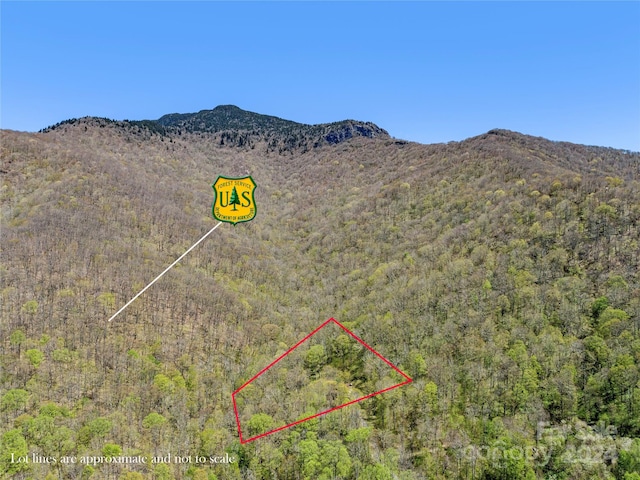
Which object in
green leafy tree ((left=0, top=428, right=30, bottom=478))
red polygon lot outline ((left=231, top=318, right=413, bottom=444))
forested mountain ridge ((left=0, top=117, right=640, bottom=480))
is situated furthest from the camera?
red polygon lot outline ((left=231, top=318, right=413, bottom=444))

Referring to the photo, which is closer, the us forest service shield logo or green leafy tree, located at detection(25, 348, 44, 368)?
the us forest service shield logo

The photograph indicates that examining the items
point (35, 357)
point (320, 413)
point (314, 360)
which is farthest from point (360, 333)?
point (35, 357)

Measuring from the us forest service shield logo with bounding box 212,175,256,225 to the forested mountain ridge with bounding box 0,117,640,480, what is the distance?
142ft

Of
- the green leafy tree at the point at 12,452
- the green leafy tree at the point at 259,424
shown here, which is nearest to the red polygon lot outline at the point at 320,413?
the green leafy tree at the point at 259,424

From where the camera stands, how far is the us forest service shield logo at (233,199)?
6216 centimetres

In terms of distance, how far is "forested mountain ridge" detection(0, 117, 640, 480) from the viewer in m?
73.4

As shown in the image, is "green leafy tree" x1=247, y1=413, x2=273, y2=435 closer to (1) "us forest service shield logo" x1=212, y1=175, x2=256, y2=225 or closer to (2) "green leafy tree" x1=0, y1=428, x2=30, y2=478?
(2) "green leafy tree" x1=0, y1=428, x2=30, y2=478

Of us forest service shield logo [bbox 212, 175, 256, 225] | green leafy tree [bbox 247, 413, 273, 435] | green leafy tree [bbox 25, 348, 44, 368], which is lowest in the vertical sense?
green leafy tree [bbox 247, 413, 273, 435]

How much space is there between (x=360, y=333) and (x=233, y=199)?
62573 mm

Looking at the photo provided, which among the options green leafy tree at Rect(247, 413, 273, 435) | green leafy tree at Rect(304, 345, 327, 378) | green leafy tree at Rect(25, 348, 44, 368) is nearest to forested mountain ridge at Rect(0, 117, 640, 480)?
green leafy tree at Rect(25, 348, 44, 368)

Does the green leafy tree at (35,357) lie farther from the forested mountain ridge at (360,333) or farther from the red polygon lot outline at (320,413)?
the red polygon lot outline at (320,413)

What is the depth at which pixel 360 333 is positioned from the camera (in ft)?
365

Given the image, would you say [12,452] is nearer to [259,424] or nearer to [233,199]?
[259,424]

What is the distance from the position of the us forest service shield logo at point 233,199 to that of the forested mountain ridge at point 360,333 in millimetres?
43332
